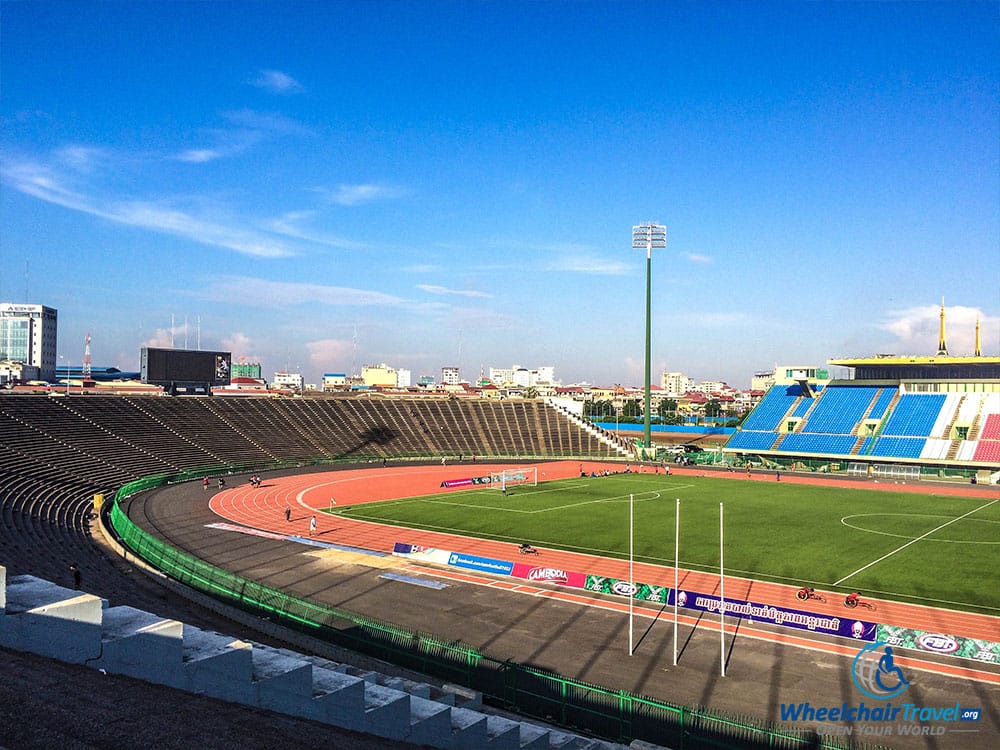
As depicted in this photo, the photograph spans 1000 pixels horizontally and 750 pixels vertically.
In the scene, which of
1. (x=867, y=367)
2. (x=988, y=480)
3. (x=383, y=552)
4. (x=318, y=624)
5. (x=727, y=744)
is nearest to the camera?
(x=727, y=744)

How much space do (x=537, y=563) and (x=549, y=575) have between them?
452cm

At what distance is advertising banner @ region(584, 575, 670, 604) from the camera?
30.9m

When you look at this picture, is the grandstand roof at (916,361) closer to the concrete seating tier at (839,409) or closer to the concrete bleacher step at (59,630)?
the concrete seating tier at (839,409)

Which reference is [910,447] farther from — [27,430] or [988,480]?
[27,430]

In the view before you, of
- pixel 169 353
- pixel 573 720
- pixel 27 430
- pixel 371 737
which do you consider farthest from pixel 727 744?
pixel 169 353

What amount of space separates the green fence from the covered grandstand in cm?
6845

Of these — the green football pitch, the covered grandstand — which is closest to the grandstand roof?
the covered grandstand

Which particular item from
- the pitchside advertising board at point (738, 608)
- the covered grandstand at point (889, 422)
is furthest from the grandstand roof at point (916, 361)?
the pitchside advertising board at point (738, 608)

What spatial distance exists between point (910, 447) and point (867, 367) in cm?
1775

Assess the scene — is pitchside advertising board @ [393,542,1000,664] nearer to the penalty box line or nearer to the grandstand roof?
the penalty box line

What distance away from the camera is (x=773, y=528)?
47.2 meters

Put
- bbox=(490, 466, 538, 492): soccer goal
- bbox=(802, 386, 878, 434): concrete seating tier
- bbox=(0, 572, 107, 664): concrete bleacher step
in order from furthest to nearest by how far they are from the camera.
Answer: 1. bbox=(802, 386, 878, 434): concrete seating tier
2. bbox=(490, 466, 538, 492): soccer goal
3. bbox=(0, 572, 107, 664): concrete bleacher step

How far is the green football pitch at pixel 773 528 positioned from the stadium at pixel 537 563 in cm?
31

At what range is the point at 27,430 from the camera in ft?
199
